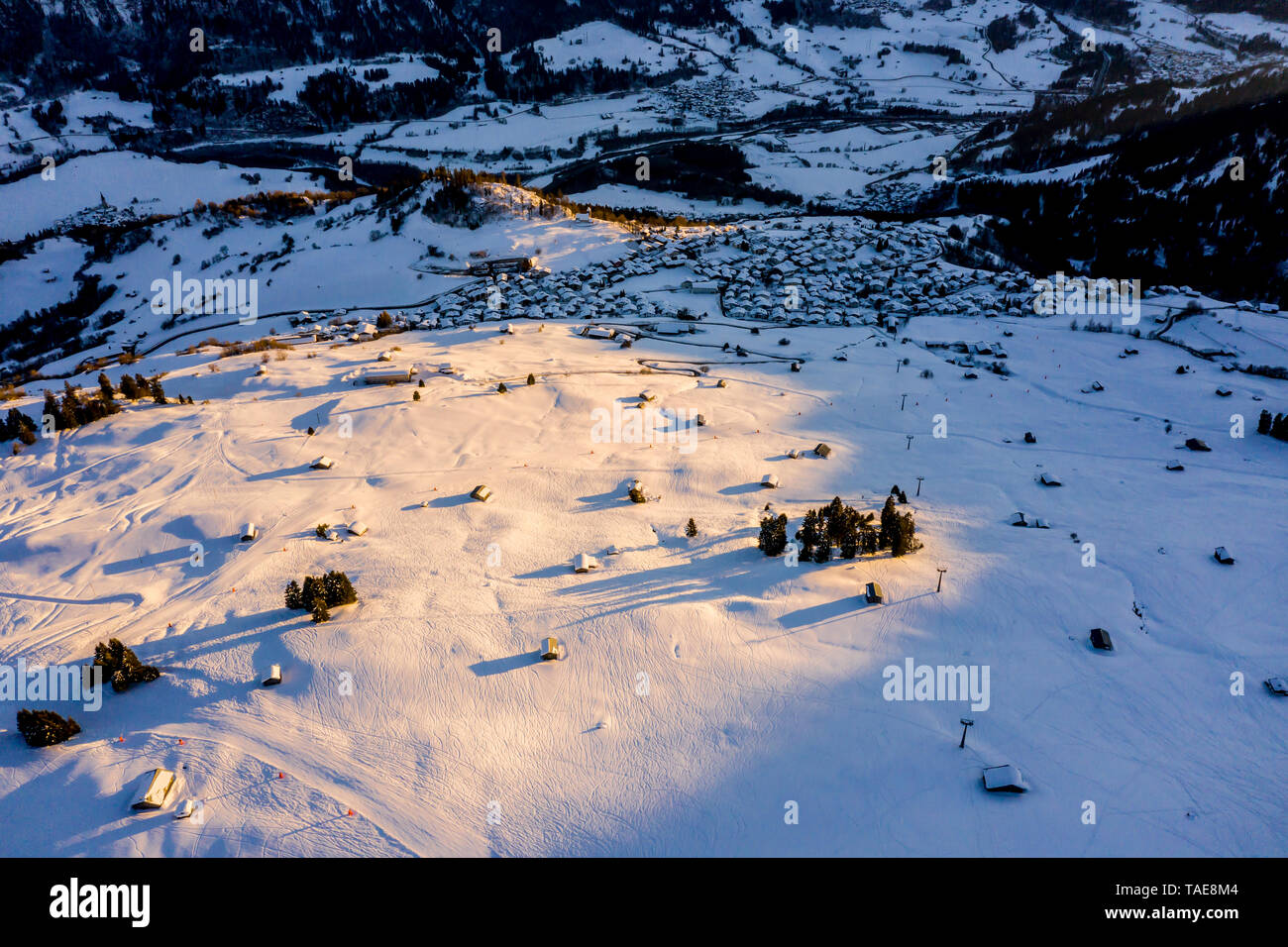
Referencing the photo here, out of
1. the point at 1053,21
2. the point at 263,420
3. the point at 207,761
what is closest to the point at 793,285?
the point at 263,420

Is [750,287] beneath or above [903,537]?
above

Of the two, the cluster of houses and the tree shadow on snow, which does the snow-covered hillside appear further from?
the cluster of houses

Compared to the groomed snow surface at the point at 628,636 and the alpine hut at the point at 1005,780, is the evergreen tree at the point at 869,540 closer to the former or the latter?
the groomed snow surface at the point at 628,636

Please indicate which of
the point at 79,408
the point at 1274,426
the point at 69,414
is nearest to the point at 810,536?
the point at 1274,426

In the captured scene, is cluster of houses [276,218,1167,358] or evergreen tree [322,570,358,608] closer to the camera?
evergreen tree [322,570,358,608]

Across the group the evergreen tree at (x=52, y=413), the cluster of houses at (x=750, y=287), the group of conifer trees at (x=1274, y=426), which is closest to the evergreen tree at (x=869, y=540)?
the group of conifer trees at (x=1274, y=426)

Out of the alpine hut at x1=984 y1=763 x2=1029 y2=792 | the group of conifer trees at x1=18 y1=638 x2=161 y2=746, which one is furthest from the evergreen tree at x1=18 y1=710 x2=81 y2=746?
the alpine hut at x1=984 y1=763 x2=1029 y2=792

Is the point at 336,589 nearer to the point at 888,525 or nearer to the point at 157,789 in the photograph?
the point at 157,789
